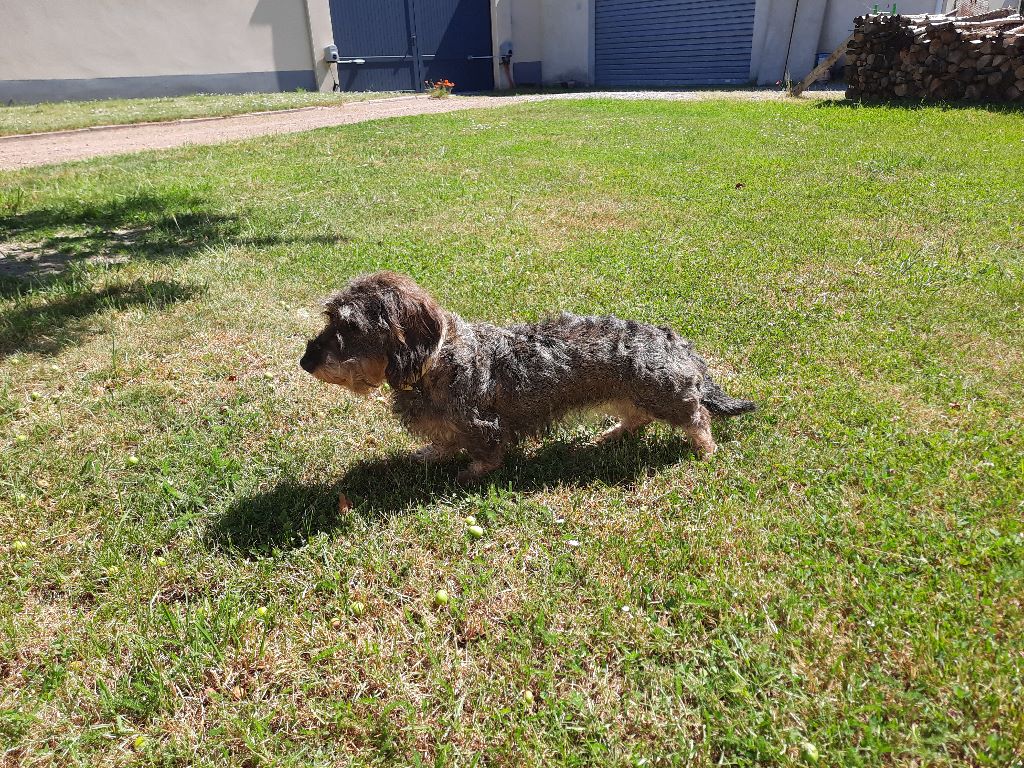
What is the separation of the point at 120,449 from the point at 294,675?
217 centimetres

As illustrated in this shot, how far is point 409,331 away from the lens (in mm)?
3221

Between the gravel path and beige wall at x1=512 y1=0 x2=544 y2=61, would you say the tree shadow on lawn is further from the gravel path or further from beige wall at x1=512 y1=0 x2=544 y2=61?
beige wall at x1=512 y1=0 x2=544 y2=61

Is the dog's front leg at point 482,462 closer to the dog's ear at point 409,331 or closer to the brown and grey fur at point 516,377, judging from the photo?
the brown and grey fur at point 516,377

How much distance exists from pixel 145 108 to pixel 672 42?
719 inches

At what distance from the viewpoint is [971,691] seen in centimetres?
229

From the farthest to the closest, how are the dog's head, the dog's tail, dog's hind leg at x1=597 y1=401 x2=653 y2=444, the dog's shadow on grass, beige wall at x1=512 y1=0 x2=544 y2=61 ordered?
beige wall at x1=512 y1=0 x2=544 y2=61
the dog's tail
dog's hind leg at x1=597 y1=401 x2=653 y2=444
the dog's shadow on grass
the dog's head

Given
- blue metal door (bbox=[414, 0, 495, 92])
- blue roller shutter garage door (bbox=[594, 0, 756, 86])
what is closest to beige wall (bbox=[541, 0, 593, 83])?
blue roller shutter garage door (bbox=[594, 0, 756, 86])

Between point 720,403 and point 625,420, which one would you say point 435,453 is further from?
point 720,403

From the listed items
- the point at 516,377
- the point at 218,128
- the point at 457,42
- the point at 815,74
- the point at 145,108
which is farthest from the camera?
the point at 457,42

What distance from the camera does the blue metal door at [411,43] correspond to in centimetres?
2275

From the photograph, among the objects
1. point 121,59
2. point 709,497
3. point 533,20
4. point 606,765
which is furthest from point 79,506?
point 533,20

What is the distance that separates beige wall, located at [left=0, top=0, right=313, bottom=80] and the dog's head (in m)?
21.7

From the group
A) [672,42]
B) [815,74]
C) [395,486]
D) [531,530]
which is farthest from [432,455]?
[672,42]

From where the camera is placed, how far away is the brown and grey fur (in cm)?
329
